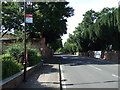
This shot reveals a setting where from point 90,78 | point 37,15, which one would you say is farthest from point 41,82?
point 37,15

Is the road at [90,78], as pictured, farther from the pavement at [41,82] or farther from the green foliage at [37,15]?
the green foliage at [37,15]

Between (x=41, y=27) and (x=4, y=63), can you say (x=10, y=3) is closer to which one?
(x=41, y=27)

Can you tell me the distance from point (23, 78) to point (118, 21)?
2862 cm

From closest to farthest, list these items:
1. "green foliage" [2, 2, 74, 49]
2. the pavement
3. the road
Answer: the pavement, the road, "green foliage" [2, 2, 74, 49]

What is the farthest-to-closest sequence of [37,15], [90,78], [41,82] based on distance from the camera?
1. [37,15]
2. [90,78]
3. [41,82]

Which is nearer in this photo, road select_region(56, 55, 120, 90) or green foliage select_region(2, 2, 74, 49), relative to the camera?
road select_region(56, 55, 120, 90)

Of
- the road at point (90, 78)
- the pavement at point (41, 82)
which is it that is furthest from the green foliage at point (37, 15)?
the pavement at point (41, 82)

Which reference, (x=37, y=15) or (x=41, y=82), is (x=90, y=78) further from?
(x=37, y=15)

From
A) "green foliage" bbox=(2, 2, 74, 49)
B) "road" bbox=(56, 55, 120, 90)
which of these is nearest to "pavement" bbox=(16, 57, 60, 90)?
"road" bbox=(56, 55, 120, 90)

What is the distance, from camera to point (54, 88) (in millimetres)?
9992

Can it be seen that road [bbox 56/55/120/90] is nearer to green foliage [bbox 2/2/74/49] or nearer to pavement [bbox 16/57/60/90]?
pavement [bbox 16/57/60/90]

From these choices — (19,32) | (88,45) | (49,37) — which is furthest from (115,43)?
(88,45)

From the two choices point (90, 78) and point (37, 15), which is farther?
point (37, 15)

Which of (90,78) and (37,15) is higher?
(37,15)
